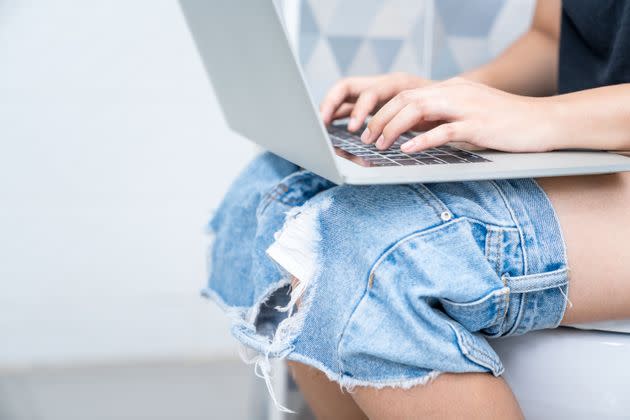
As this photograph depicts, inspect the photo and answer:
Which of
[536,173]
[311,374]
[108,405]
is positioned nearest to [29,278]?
[108,405]

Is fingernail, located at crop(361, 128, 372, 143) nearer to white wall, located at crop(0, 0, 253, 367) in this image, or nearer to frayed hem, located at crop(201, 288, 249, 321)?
frayed hem, located at crop(201, 288, 249, 321)

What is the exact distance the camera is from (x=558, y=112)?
52 cm

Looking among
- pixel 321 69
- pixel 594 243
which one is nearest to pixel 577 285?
pixel 594 243

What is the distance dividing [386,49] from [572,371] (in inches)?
33.3

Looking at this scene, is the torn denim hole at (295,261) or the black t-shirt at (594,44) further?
the black t-shirt at (594,44)

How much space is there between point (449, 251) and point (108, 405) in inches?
37.0

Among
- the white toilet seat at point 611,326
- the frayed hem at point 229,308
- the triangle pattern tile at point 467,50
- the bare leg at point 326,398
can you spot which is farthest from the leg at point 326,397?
the triangle pattern tile at point 467,50

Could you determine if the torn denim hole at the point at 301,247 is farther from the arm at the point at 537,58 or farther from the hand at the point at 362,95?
the arm at the point at 537,58

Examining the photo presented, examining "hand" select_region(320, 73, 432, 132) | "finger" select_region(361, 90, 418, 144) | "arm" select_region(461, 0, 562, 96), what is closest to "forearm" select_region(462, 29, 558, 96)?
"arm" select_region(461, 0, 562, 96)

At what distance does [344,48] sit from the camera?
1236 mm

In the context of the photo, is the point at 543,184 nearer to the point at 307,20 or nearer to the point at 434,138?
the point at 434,138

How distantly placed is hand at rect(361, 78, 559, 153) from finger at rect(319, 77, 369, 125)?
0.72ft

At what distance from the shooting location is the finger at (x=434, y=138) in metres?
0.49

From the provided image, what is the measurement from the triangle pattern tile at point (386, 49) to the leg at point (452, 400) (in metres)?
0.88
